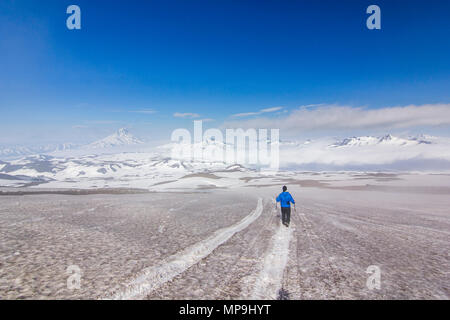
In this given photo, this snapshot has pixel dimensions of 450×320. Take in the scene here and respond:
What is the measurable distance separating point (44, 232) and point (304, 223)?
1710 centimetres

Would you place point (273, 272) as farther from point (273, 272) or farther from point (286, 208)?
point (286, 208)

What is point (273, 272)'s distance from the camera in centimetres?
815

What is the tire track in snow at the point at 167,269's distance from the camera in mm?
6641

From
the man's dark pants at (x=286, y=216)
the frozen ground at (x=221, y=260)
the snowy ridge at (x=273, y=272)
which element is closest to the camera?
the snowy ridge at (x=273, y=272)

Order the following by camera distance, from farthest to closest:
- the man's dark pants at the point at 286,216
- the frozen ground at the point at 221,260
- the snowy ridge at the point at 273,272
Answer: the man's dark pants at the point at 286,216, the frozen ground at the point at 221,260, the snowy ridge at the point at 273,272

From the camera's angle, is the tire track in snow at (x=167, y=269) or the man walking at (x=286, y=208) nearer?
the tire track in snow at (x=167, y=269)

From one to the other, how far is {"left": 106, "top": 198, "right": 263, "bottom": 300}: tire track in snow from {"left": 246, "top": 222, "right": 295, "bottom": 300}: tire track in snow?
262 centimetres

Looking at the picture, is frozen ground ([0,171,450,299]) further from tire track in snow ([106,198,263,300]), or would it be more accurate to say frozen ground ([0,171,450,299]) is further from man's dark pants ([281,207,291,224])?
man's dark pants ([281,207,291,224])

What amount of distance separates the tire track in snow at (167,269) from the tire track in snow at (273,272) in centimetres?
262

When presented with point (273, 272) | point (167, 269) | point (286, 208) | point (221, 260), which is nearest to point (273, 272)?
point (273, 272)

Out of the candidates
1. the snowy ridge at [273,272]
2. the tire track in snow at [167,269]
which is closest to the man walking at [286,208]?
the snowy ridge at [273,272]

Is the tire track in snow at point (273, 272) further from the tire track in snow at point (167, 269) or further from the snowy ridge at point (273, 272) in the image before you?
the tire track in snow at point (167, 269)
